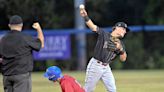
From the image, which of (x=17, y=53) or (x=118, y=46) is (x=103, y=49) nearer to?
(x=118, y=46)

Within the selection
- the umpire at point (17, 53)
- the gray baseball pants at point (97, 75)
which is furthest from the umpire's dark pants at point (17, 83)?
the gray baseball pants at point (97, 75)

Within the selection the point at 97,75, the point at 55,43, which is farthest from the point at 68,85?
the point at 55,43

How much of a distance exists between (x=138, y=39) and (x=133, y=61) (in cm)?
119

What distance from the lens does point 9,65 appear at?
9484mm

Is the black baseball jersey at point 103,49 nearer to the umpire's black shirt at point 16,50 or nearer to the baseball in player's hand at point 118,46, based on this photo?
the baseball in player's hand at point 118,46

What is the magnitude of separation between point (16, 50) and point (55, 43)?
19542mm

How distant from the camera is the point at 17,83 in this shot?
9.52 m

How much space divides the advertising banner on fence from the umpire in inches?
754

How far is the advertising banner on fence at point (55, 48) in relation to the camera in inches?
1134

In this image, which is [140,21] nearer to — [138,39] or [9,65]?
[138,39]

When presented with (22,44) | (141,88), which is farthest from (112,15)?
(22,44)

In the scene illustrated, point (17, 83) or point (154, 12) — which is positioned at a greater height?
point (154, 12)

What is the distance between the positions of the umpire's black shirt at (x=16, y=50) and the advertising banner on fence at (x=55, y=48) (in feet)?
62.9

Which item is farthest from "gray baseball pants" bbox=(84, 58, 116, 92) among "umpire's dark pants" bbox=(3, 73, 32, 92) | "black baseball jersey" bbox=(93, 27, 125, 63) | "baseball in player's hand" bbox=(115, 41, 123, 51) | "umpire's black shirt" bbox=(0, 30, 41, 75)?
"umpire's black shirt" bbox=(0, 30, 41, 75)
